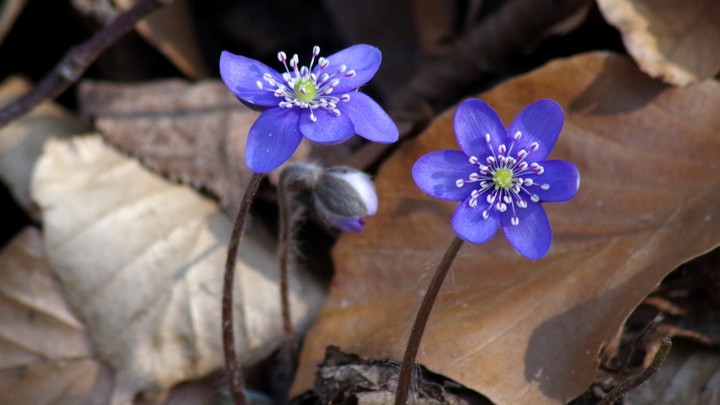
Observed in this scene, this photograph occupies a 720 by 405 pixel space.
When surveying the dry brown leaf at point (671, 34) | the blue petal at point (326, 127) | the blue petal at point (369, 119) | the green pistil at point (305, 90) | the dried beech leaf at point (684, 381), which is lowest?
the dried beech leaf at point (684, 381)

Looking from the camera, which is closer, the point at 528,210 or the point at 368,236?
the point at 528,210

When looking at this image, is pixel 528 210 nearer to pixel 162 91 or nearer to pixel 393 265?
pixel 393 265

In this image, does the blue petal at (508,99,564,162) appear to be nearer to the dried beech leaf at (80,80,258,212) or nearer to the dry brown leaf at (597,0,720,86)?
the dry brown leaf at (597,0,720,86)

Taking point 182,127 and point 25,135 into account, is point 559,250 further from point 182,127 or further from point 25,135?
point 25,135

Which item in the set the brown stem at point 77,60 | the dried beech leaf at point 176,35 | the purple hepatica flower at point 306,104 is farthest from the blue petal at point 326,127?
the dried beech leaf at point 176,35

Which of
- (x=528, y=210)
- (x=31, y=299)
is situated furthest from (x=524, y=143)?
(x=31, y=299)

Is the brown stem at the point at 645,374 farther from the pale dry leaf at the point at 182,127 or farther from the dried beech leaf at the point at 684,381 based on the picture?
the pale dry leaf at the point at 182,127

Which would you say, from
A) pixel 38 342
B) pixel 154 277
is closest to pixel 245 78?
pixel 154 277
